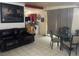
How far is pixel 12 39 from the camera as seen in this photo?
3.97 meters

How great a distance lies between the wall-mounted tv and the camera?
4180 mm

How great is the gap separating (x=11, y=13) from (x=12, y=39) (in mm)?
1203

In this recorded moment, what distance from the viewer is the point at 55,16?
696 centimetres

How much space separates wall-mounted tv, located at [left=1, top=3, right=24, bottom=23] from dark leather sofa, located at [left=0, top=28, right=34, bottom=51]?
0.52m

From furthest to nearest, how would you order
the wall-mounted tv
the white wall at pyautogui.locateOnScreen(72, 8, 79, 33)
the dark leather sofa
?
the white wall at pyautogui.locateOnScreen(72, 8, 79, 33), the wall-mounted tv, the dark leather sofa

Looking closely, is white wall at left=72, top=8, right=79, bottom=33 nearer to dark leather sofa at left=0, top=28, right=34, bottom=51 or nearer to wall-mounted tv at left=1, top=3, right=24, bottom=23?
dark leather sofa at left=0, top=28, right=34, bottom=51

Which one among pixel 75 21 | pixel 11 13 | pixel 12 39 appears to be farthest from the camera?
pixel 75 21

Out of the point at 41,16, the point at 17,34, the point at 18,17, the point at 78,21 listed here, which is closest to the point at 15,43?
the point at 17,34

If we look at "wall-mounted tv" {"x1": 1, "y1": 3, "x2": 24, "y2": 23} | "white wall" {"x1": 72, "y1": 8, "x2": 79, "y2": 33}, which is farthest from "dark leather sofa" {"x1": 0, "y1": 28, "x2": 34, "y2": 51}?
"white wall" {"x1": 72, "y1": 8, "x2": 79, "y2": 33}

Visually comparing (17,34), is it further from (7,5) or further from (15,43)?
(7,5)

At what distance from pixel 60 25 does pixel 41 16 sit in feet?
4.52

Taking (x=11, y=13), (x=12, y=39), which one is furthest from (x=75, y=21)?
(x=12, y=39)

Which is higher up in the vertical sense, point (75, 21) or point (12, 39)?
point (75, 21)

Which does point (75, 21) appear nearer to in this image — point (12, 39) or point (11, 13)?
point (11, 13)
